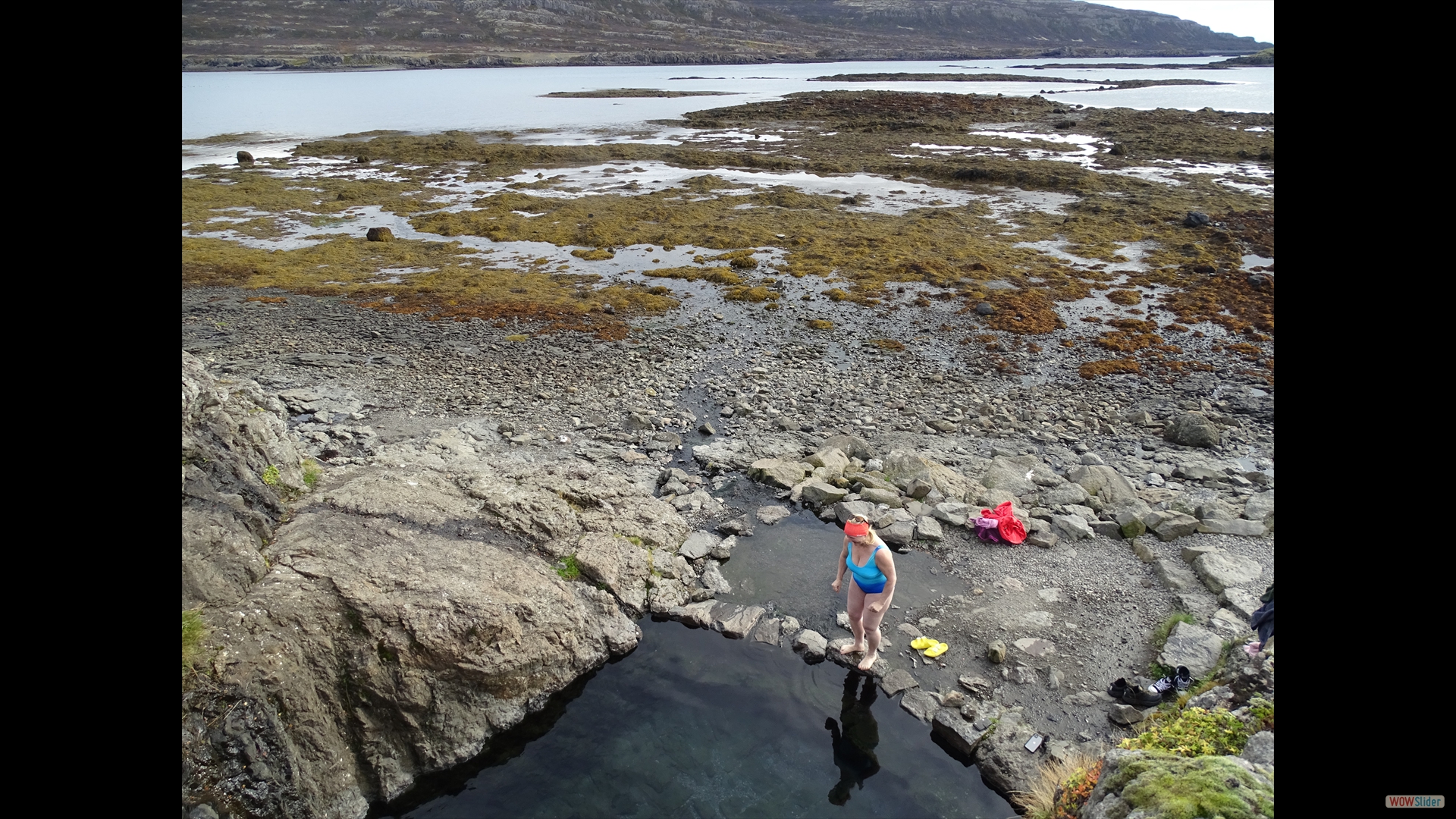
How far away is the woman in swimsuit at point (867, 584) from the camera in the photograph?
9.42 m

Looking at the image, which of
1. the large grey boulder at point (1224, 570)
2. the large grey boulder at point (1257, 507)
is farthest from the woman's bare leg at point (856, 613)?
the large grey boulder at point (1257, 507)

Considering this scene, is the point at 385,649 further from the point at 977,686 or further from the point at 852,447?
the point at 852,447

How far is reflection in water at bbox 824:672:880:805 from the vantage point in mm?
8180

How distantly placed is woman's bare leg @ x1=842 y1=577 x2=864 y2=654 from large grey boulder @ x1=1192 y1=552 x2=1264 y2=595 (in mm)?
5203

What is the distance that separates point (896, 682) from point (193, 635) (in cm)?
743

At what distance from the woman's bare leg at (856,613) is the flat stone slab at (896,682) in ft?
1.51

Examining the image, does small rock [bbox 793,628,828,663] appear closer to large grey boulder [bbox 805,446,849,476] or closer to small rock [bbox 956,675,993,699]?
small rock [bbox 956,675,993,699]

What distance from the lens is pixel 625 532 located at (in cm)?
1200

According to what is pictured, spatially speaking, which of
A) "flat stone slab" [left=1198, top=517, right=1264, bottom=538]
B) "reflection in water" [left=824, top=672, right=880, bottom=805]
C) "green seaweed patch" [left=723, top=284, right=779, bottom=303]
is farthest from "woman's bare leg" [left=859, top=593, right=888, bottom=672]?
"green seaweed patch" [left=723, top=284, right=779, bottom=303]

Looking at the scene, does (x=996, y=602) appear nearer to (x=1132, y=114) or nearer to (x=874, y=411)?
(x=874, y=411)

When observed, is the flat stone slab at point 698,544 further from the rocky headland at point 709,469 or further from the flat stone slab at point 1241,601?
the flat stone slab at point 1241,601
